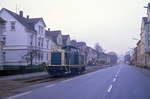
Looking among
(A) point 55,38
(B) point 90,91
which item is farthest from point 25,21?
(B) point 90,91

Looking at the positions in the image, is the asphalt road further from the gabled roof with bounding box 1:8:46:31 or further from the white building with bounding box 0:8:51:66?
the gabled roof with bounding box 1:8:46:31

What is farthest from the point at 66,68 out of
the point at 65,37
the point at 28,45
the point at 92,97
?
the point at 65,37

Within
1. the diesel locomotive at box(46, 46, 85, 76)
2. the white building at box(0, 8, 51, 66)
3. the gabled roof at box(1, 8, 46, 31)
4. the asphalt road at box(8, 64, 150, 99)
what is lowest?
the asphalt road at box(8, 64, 150, 99)

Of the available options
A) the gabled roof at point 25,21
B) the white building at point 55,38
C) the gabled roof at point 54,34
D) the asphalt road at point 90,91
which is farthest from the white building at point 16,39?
the asphalt road at point 90,91

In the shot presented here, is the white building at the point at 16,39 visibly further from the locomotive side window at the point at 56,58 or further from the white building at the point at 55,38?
the locomotive side window at the point at 56,58

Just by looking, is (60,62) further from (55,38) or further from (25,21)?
(55,38)

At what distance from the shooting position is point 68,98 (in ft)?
37.8

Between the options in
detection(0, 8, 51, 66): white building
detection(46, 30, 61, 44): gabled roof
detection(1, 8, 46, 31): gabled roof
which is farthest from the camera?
detection(46, 30, 61, 44): gabled roof

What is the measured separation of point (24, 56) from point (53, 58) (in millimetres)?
18273

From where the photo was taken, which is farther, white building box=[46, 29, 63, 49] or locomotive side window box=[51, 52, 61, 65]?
white building box=[46, 29, 63, 49]

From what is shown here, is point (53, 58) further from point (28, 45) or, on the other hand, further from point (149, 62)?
point (149, 62)

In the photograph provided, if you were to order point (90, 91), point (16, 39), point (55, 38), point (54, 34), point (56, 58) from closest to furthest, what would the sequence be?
1. point (90, 91)
2. point (56, 58)
3. point (16, 39)
4. point (55, 38)
5. point (54, 34)

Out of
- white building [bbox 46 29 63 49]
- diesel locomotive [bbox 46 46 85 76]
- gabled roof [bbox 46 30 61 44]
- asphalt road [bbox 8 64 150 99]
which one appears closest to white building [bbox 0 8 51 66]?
white building [bbox 46 29 63 49]

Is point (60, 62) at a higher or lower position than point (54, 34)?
lower
